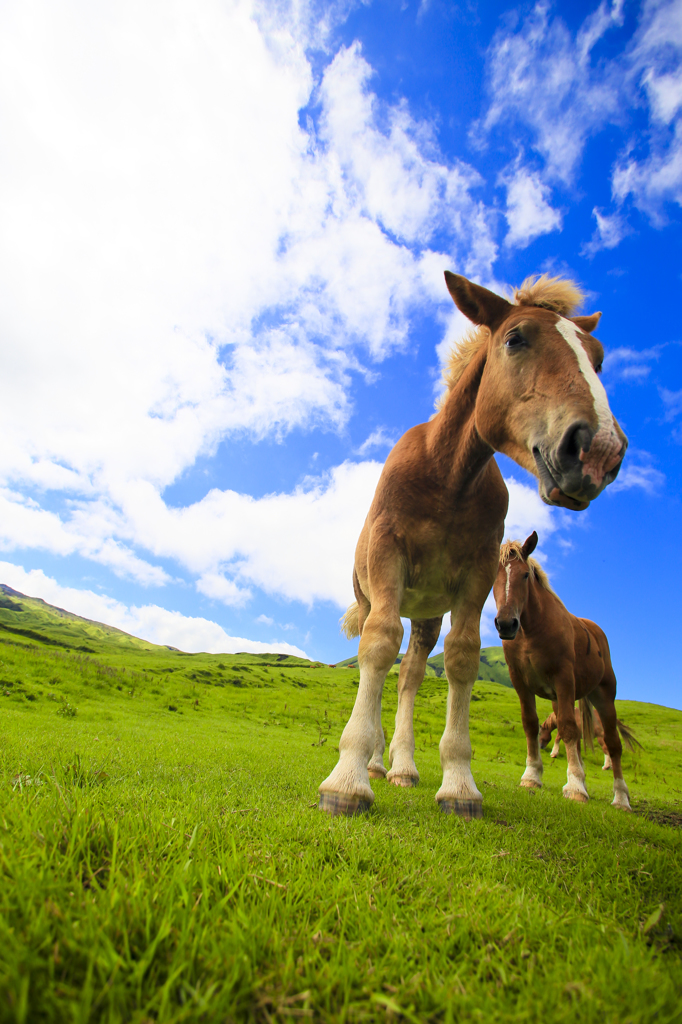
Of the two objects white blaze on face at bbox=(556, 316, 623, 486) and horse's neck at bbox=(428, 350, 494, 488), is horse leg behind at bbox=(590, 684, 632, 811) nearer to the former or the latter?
horse's neck at bbox=(428, 350, 494, 488)

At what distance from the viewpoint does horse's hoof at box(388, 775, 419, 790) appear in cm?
600

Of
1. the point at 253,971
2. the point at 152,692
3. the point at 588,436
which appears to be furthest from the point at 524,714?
the point at 152,692

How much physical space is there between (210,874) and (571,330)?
4.50 m

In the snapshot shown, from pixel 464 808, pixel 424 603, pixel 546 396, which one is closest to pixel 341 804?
pixel 464 808

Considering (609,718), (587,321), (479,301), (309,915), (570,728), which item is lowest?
(309,915)

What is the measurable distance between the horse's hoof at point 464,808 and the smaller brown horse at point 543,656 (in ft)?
12.6

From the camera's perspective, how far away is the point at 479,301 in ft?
14.8

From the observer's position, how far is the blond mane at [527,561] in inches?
344

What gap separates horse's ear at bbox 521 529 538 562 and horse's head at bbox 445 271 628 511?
4773 millimetres

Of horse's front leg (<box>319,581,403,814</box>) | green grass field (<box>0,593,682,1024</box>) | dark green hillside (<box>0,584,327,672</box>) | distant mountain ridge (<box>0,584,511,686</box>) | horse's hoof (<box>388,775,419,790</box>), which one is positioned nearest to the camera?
green grass field (<box>0,593,682,1024</box>)

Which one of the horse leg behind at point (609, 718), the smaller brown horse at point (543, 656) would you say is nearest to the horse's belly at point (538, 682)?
the smaller brown horse at point (543, 656)

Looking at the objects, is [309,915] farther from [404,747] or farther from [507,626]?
[507,626]

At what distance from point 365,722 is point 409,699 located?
3393mm

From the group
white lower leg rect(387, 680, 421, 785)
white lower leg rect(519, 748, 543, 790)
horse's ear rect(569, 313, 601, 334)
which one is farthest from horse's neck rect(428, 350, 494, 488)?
white lower leg rect(519, 748, 543, 790)
